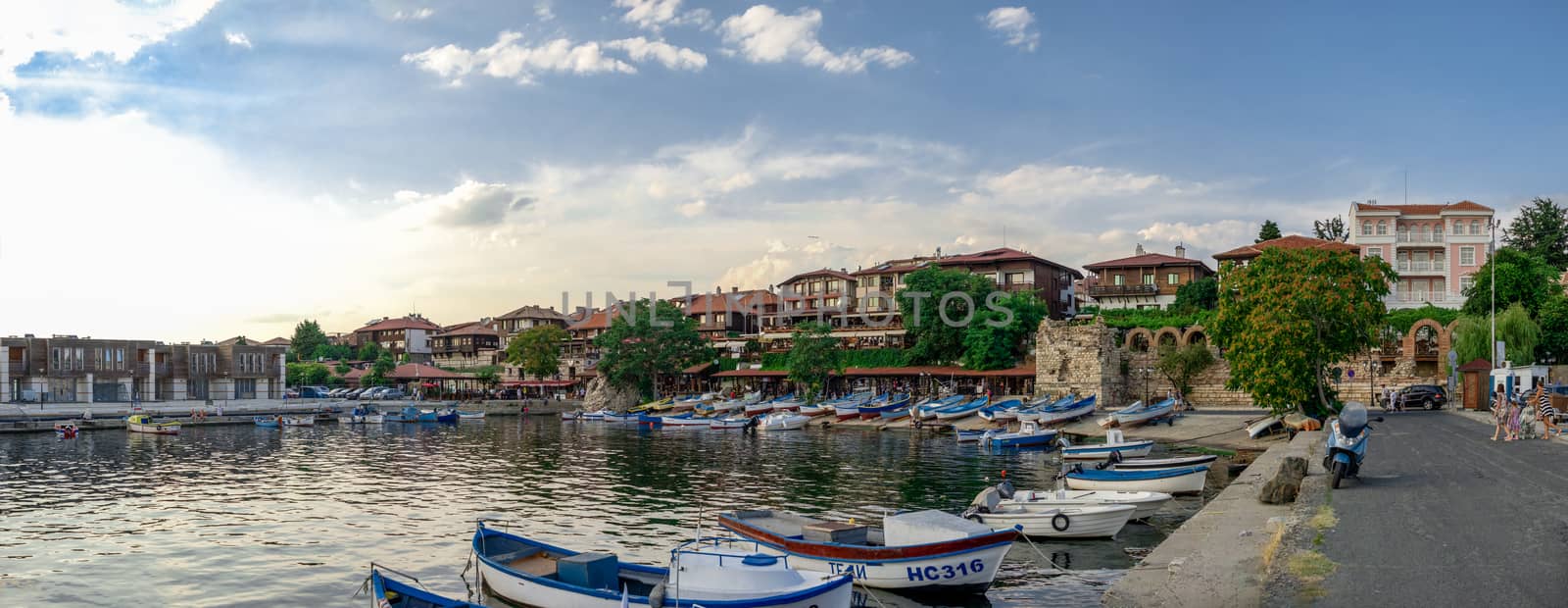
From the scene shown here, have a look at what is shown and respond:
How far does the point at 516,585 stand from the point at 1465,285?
86.6m

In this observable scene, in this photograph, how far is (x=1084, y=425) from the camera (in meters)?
55.4

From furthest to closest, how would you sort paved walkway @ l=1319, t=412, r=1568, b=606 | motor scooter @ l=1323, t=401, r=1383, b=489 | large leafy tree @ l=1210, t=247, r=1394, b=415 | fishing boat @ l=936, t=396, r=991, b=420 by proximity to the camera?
1. fishing boat @ l=936, t=396, r=991, b=420
2. large leafy tree @ l=1210, t=247, r=1394, b=415
3. motor scooter @ l=1323, t=401, r=1383, b=489
4. paved walkway @ l=1319, t=412, r=1568, b=606

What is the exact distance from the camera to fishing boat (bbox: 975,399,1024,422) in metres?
55.8

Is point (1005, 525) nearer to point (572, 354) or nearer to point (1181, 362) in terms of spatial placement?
point (1181, 362)

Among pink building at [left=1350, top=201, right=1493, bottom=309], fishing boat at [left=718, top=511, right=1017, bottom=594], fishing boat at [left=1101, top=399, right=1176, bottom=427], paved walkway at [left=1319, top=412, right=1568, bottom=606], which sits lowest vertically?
fishing boat at [left=1101, top=399, right=1176, bottom=427]

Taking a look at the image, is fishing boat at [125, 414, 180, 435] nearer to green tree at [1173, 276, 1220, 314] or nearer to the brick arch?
the brick arch

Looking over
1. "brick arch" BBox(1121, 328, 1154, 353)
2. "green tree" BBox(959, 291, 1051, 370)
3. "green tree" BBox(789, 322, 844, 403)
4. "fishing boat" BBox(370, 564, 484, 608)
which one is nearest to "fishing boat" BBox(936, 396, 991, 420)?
"green tree" BBox(959, 291, 1051, 370)

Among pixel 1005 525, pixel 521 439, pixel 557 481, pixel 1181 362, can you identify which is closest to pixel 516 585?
pixel 1005 525

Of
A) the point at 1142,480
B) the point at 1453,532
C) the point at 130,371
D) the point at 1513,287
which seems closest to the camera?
the point at 1453,532

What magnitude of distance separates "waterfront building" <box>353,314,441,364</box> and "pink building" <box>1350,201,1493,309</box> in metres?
123

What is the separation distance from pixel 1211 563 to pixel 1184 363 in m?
54.4

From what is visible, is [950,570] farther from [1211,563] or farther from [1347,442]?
[1347,442]

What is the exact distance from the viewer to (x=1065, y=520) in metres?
20.4

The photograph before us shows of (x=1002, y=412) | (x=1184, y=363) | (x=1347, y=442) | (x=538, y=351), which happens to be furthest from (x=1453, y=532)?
(x=538, y=351)
